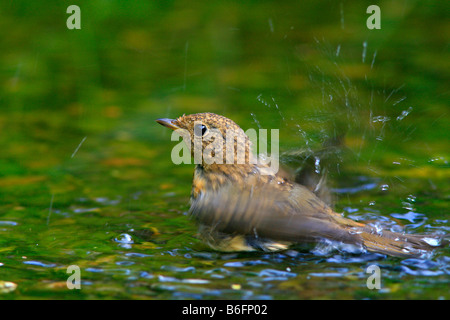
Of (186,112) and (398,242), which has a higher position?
(186,112)

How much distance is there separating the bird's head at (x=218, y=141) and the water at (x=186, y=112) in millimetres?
525

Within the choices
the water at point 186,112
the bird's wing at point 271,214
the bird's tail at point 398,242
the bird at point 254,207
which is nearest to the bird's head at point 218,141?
the bird at point 254,207

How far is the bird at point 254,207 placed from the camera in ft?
15.9

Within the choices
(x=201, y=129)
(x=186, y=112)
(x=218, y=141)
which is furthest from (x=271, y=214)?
(x=186, y=112)

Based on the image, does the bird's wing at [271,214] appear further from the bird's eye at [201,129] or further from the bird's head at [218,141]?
the bird's eye at [201,129]

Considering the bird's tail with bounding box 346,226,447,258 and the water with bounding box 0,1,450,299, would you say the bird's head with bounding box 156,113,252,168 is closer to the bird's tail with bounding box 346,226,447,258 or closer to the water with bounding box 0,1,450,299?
the water with bounding box 0,1,450,299

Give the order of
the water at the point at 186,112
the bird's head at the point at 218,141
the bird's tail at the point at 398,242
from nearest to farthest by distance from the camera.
A: the water at the point at 186,112 < the bird's tail at the point at 398,242 < the bird's head at the point at 218,141

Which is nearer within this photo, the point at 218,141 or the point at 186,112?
the point at 218,141

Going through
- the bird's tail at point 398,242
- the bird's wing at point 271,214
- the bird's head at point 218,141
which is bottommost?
the bird's tail at point 398,242

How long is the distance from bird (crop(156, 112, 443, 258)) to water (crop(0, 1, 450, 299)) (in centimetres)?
11

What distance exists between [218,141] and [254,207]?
28.1 inches

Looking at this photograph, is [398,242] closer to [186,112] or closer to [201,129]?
[201,129]

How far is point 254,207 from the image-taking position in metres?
4.97
